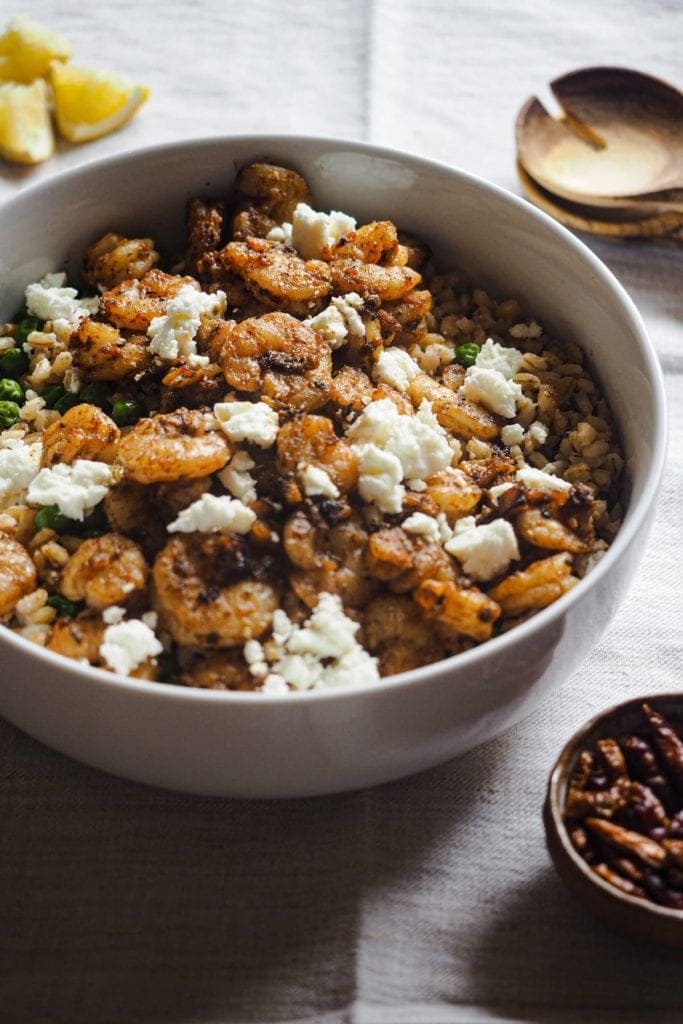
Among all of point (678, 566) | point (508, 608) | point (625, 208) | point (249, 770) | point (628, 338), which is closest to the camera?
point (249, 770)

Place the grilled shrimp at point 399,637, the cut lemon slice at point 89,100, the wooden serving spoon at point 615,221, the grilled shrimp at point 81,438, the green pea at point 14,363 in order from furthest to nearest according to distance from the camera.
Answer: the cut lemon slice at point 89,100, the wooden serving spoon at point 615,221, the green pea at point 14,363, the grilled shrimp at point 81,438, the grilled shrimp at point 399,637

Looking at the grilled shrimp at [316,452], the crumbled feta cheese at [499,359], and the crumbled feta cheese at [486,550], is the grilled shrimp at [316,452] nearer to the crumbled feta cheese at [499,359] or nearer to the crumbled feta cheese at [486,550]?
the crumbled feta cheese at [486,550]

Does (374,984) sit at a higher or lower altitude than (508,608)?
lower

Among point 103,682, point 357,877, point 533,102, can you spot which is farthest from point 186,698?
point 533,102

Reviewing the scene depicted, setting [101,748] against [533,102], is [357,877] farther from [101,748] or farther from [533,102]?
[533,102]

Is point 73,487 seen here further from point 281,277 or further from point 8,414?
point 281,277

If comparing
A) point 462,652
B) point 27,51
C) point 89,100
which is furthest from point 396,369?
point 27,51

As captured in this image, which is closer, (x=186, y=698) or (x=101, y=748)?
(x=186, y=698)

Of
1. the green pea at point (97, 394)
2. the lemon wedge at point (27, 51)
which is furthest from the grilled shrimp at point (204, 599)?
the lemon wedge at point (27, 51)
